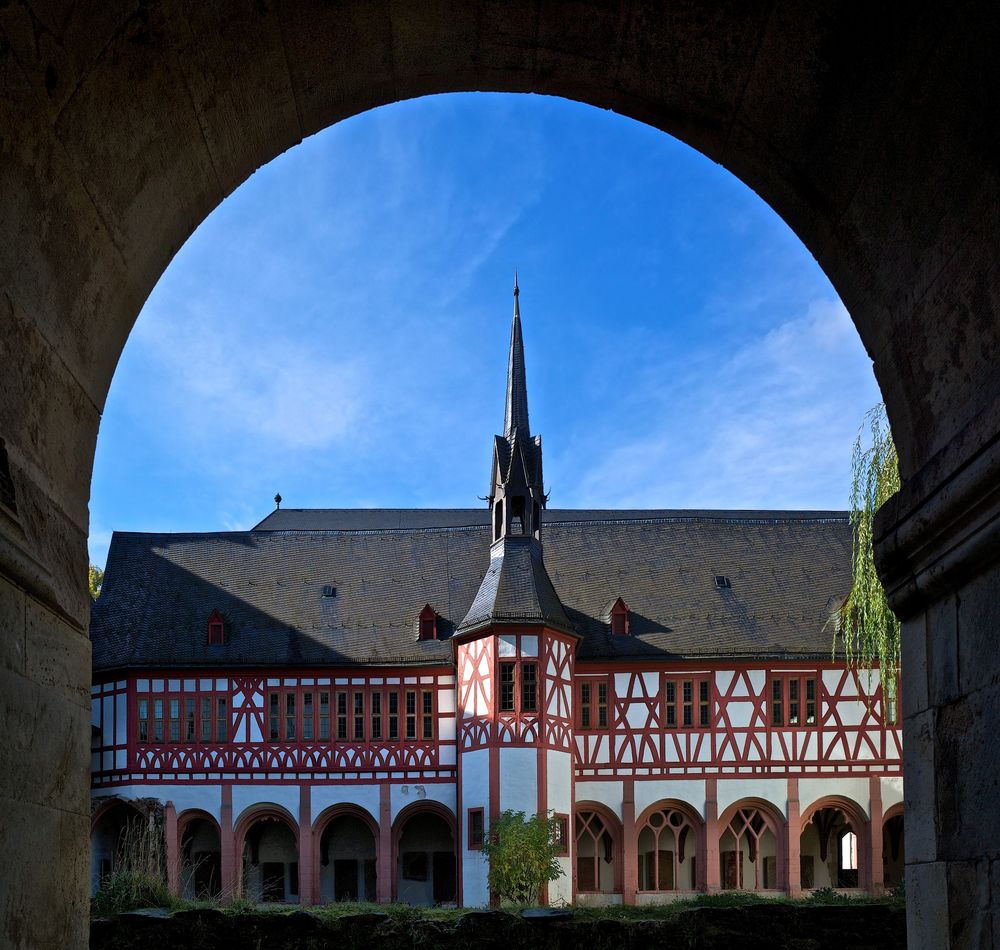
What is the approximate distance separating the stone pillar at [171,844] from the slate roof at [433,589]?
333cm

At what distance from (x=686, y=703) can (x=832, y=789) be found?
12.2ft

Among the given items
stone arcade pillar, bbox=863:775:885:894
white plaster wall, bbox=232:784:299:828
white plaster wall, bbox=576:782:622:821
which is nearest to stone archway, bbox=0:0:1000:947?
white plaster wall, bbox=576:782:622:821

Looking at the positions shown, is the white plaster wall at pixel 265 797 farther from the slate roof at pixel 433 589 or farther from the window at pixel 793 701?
the window at pixel 793 701

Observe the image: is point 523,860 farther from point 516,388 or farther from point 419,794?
point 516,388

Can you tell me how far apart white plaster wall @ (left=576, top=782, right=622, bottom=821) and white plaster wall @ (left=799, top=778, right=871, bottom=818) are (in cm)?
410

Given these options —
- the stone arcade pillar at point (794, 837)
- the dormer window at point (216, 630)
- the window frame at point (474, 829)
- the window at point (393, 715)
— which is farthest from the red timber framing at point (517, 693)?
the dormer window at point (216, 630)

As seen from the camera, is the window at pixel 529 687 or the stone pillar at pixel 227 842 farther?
the stone pillar at pixel 227 842

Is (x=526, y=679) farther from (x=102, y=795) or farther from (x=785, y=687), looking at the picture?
(x=102, y=795)

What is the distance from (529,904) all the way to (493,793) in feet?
8.94

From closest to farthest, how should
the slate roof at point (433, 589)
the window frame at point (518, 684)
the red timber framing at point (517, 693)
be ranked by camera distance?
the red timber framing at point (517, 693) → the window frame at point (518, 684) → the slate roof at point (433, 589)

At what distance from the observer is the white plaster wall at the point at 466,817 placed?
24812 mm

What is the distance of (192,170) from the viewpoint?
3738mm

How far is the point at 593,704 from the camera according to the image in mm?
27422

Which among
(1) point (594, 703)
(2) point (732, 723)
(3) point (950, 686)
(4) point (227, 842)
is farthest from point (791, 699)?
(3) point (950, 686)
